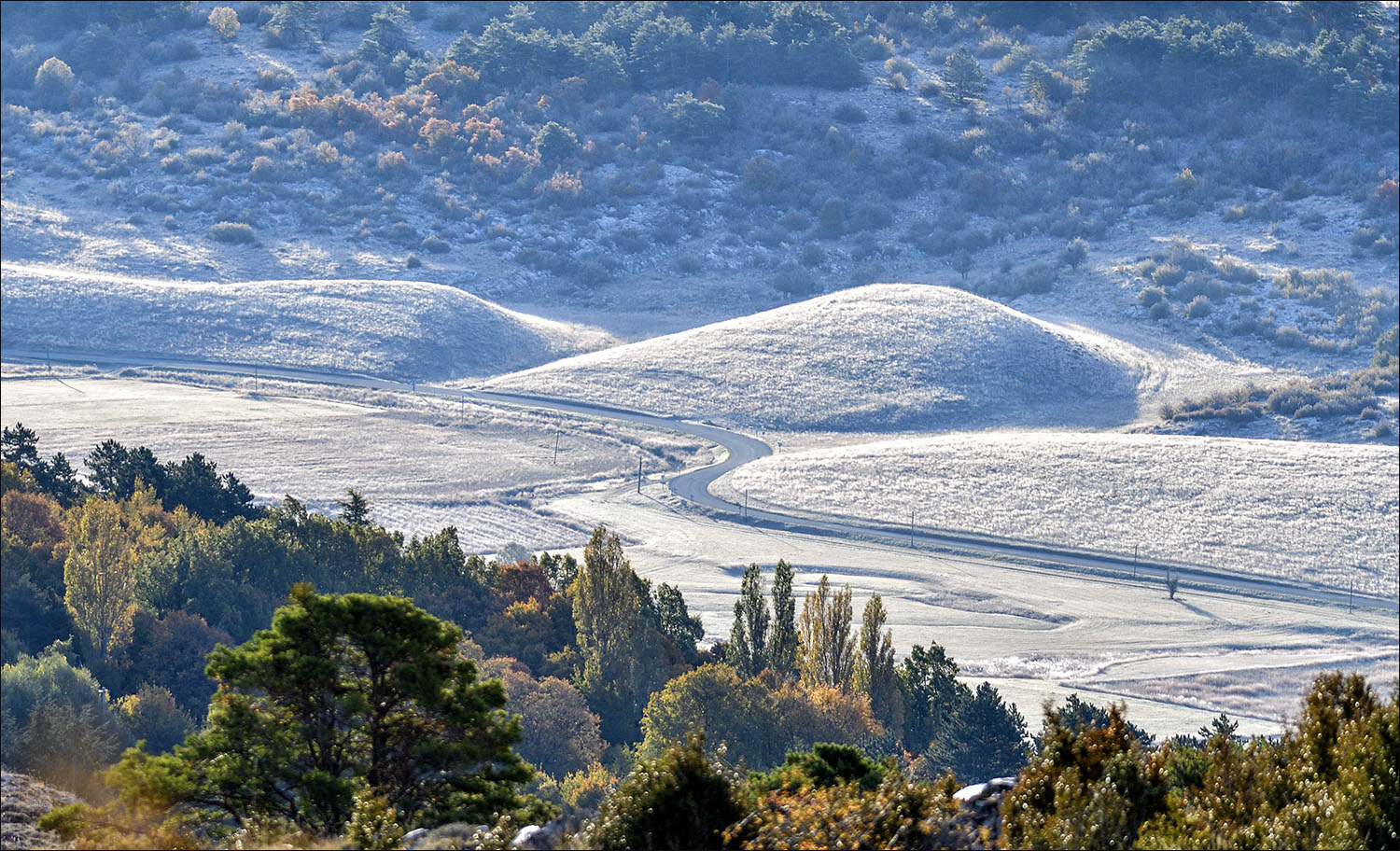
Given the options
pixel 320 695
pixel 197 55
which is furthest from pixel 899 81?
pixel 320 695

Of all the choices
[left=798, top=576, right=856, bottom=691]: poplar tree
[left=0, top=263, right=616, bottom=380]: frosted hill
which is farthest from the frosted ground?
[left=0, top=263, right=616, bottom=380]: frosted hill

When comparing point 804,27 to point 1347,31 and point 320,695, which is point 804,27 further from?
point 320,695

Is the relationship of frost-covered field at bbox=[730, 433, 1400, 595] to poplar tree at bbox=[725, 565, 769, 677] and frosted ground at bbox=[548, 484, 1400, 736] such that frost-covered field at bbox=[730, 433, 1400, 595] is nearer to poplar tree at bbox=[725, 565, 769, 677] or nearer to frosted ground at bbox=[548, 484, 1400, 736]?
frosted ground at bbox=[548, 484, 1400, 736]

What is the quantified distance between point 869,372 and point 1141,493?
109ft

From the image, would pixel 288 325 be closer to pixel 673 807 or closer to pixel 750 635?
pixel 750 635

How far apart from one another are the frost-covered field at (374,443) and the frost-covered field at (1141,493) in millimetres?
12861

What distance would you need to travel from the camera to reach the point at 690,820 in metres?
17.5

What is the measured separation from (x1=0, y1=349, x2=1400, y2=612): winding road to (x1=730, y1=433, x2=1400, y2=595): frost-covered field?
1471 millimetres

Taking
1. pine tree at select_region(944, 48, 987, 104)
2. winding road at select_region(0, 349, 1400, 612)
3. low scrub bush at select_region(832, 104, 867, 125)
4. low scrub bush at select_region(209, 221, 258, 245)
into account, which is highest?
pine tree at select_region(944, 48, 987, 104)

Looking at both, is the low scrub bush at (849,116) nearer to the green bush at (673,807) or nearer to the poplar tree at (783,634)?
the poplar tree at (783,634)

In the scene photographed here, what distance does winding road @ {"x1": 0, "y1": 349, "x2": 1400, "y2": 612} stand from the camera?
3118 inches

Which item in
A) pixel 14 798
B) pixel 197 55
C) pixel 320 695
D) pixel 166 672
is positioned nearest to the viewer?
pixel 14 798

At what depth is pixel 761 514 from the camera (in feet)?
294

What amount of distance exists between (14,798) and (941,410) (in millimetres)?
100136
